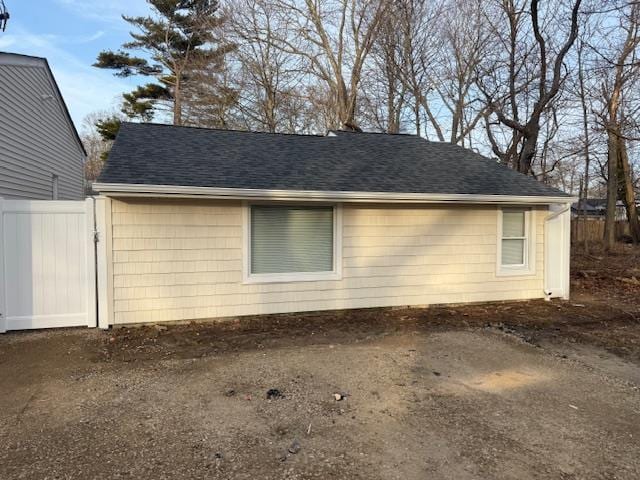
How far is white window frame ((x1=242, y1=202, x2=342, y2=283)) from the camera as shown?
7.17 metres

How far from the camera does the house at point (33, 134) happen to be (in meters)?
10.3

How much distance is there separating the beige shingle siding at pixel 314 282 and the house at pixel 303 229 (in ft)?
0.06

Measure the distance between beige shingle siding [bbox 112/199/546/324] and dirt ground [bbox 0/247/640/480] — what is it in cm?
45

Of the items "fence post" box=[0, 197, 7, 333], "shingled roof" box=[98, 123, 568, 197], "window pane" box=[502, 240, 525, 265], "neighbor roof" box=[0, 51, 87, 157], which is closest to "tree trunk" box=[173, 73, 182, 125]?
"neighbor roof" box=[0, 51, 87, 157]

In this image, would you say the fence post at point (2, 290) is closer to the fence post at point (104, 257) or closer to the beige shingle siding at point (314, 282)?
the fence post at point (104, 257)

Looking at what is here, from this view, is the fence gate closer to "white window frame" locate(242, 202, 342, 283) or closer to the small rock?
"white window frame" locate(242, 202, 342, 283)

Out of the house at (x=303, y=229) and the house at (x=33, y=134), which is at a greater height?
the house at (x=33, y=134)

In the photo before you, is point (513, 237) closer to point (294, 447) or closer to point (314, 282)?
point (314, 282)

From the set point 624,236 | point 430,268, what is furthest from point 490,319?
point 624,236

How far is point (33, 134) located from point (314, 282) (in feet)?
30.0

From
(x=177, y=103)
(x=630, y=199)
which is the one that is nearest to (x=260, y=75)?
(x=177, y=103)

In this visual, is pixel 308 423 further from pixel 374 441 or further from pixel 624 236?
pixel 624 236

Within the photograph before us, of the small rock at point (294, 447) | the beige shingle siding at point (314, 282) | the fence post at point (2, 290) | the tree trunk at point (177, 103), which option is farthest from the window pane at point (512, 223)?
the tree trunk at point (177, 103)

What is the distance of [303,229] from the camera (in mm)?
7508
